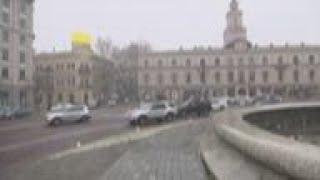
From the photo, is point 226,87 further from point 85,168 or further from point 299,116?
point 85,168

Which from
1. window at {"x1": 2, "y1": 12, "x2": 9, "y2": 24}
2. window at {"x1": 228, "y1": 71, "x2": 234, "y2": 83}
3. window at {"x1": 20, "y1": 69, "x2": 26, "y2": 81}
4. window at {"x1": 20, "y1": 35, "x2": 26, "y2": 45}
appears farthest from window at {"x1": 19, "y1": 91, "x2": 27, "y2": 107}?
window at {"x1": 228, "y1": 71, "x2": 234, "y2": 83}

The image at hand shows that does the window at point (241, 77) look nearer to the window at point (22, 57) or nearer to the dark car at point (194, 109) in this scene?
the window at point (22, 57)

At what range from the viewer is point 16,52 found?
93.0 metres

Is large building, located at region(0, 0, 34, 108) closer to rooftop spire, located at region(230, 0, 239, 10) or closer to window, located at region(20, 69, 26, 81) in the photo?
window, located at region(20, 69, 26, 81)

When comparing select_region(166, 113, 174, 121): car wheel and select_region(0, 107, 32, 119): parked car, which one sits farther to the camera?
select_region(0, 107, 32, 119): parked car

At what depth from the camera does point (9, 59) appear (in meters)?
90.4

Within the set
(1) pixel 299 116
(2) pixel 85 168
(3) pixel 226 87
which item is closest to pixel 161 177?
(2) pixel 85 168

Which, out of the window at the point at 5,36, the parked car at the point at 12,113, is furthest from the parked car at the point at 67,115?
the window at the point at 5,36

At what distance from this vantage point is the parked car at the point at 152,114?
1745 inches

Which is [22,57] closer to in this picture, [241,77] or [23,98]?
[23,98]

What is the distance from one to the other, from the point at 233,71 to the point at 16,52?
57985mm

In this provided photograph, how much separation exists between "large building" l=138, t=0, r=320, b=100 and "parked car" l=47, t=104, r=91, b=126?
8073 cm

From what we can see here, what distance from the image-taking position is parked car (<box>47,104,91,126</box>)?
4706 centimetres

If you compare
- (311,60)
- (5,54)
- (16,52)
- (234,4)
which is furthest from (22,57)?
(234,4)
